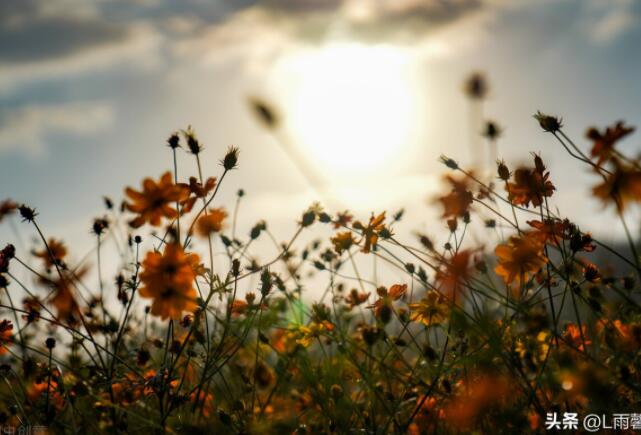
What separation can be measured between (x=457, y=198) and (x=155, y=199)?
993mm

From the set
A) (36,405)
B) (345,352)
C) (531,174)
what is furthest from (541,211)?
(36,405)

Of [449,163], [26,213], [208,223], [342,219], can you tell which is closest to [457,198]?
[449,163]

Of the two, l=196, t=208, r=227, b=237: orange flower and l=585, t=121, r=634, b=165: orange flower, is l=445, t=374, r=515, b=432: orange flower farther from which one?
l=196, t=208, r=227, b=237: orange flower

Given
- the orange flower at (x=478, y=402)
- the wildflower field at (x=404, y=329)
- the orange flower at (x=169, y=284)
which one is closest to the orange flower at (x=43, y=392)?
the wildflower field at (x=404, y=329)

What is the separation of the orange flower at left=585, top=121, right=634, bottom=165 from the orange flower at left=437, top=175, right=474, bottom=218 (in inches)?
20.7

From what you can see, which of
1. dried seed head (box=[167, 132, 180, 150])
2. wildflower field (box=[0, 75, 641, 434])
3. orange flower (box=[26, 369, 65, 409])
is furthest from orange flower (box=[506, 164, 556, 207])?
orange flower (box=[26, 369, 65, 409])

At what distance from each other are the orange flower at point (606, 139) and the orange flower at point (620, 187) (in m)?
0.04

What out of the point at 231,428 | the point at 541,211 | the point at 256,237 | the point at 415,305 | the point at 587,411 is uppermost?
the point at 256,237

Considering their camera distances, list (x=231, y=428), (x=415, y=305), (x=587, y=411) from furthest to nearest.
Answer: (x=415, y=305), (x=231, y=428), (x=587, y=411)

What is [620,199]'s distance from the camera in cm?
130

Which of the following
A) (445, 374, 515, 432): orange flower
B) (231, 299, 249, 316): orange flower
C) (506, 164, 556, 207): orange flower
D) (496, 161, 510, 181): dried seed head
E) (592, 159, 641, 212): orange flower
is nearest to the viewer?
(592, 159, 641, 212): orange flower

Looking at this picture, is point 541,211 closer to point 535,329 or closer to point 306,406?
point 535,329

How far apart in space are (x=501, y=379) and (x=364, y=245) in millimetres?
619

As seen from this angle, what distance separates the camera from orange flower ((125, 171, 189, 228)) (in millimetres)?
1638
